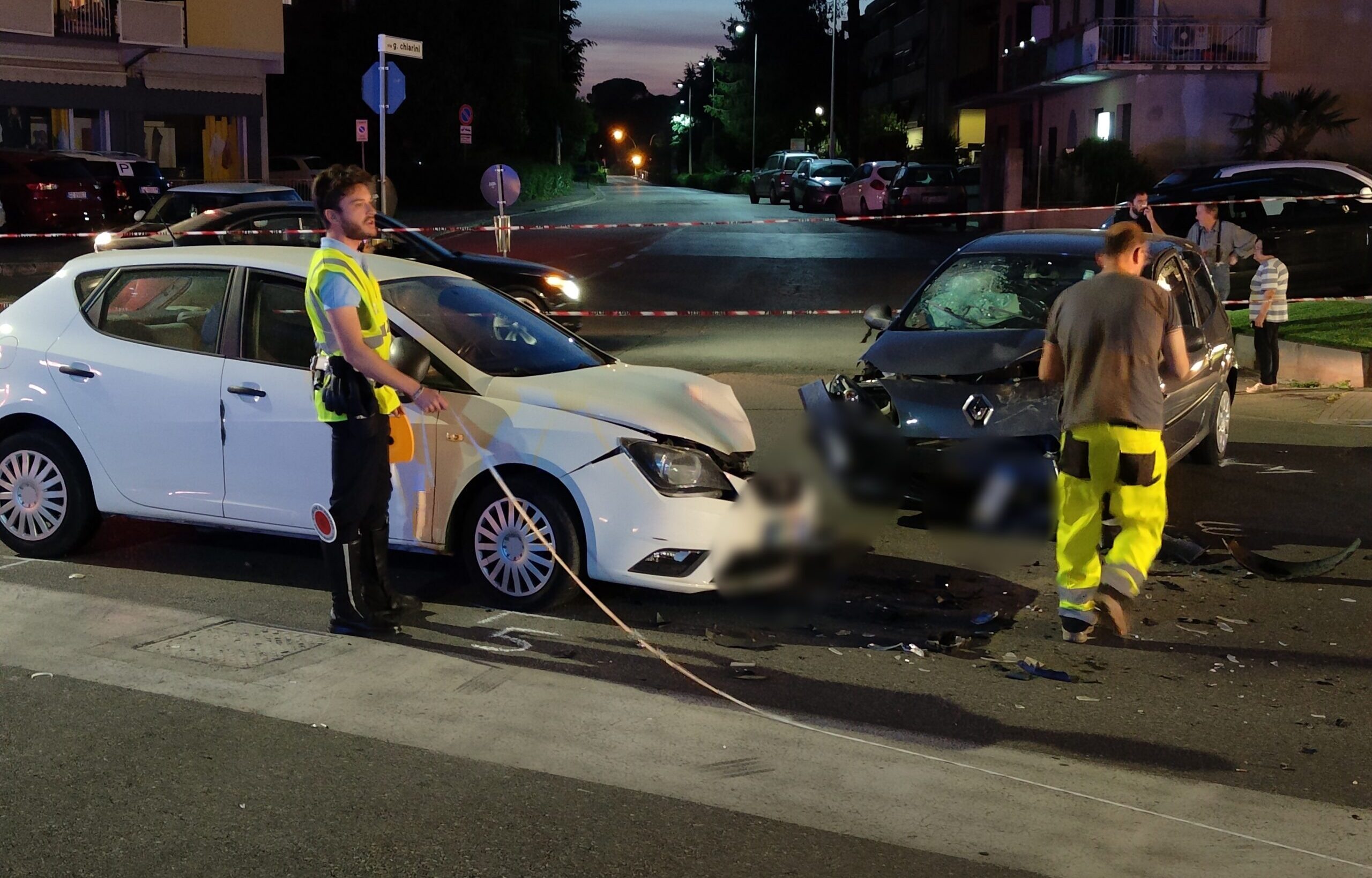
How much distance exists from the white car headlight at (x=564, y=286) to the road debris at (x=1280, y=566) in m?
9.05

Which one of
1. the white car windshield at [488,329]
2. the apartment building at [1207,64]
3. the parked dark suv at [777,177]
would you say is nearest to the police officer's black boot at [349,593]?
the white car windshield at [488,329]

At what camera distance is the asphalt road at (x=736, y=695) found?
4.27 meters

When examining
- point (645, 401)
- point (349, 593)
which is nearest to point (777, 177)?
point (645, 401)

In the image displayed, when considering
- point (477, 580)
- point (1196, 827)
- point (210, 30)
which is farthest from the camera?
point (210, 30)

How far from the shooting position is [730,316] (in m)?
19.9

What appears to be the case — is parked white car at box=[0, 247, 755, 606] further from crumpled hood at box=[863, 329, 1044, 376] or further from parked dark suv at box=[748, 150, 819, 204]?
parked dark suv at box=[748, 150, 819, 204]

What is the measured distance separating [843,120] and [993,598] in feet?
252

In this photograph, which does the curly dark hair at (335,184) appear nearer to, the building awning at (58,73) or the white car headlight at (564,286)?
the white car headlight at (564,286)

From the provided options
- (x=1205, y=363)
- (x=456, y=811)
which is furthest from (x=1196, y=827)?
(x=1205, y=363)

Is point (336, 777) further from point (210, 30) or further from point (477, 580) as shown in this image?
point (210, 30)

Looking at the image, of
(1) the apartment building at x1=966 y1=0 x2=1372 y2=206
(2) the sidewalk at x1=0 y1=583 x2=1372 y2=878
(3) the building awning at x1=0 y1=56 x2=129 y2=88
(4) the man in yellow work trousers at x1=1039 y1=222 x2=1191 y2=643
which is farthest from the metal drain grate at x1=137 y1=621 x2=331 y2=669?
(3) the building awning at x1=0 y1=56 x2=129 y2=88

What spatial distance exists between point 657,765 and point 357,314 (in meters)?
2.27

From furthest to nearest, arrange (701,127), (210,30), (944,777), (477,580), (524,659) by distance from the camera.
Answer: (701,127) → (210,30) → (477,580) → (524,659) → (944,777)

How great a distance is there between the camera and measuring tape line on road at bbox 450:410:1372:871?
14.5 ft
